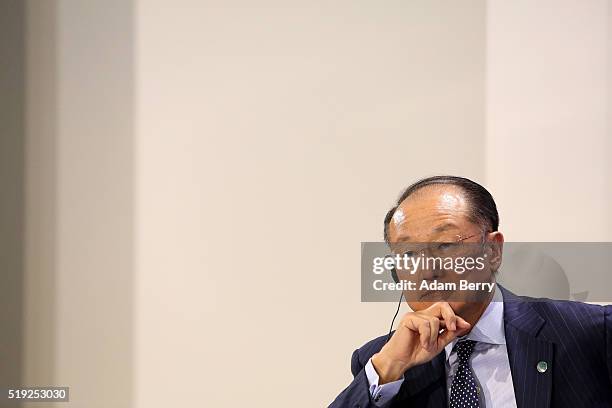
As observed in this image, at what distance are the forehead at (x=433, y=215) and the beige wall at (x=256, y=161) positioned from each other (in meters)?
0.28

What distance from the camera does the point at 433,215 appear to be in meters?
1.30

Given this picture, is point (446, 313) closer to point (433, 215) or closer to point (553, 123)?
point (433, 215)

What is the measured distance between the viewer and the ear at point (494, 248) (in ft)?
4.32

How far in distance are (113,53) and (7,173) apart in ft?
1.24

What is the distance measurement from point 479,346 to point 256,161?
25.6 inches

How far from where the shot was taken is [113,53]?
1733 mm

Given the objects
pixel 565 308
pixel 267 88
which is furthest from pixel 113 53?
pixel 565 308

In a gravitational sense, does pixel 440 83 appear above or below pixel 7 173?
above

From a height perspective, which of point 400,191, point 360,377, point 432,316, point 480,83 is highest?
point 480,83

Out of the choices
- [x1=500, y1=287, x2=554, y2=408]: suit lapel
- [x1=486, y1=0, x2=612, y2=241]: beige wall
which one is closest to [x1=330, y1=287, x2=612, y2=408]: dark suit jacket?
[x1=500, y1=287, x2=554, y2=408]: suit lapel

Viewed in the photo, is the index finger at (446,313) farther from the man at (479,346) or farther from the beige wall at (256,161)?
the beige wall at (256,161)

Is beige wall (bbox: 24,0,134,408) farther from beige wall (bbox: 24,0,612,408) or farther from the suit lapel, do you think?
the suit lapel

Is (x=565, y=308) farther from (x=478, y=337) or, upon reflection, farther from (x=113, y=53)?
(x=113, y=53)

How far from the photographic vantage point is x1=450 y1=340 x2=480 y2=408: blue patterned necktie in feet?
4.18
